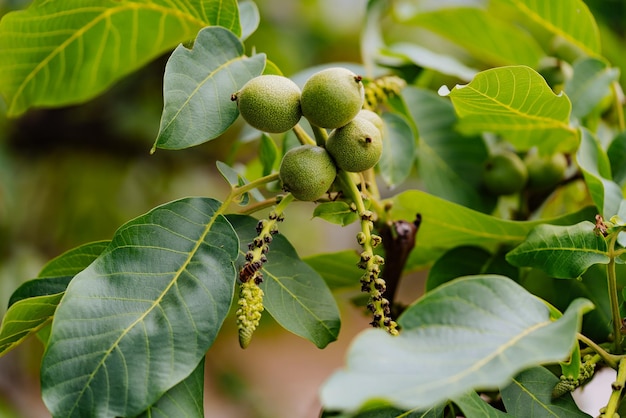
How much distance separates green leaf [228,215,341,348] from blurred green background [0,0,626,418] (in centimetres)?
124

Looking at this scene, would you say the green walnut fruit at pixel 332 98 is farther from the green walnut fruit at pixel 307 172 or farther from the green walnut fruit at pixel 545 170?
the green walnut fruit at pixel 545 170

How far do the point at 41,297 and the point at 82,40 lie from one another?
0.37 meters

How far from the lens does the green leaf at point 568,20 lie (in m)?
0.81

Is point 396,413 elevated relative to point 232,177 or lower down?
lower down

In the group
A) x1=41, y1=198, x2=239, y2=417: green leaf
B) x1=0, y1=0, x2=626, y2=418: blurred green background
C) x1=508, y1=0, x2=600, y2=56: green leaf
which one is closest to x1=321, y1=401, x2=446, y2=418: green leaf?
x1=41, y1=198, x2=239, y2=417: green leaf

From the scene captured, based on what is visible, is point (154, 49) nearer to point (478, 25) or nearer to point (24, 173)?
point (478, 25)

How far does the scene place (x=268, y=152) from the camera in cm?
67

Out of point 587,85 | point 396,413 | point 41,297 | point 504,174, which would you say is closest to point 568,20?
point 587,85

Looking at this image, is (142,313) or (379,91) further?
(379,91)

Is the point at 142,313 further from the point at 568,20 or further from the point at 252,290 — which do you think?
the point at 568,20

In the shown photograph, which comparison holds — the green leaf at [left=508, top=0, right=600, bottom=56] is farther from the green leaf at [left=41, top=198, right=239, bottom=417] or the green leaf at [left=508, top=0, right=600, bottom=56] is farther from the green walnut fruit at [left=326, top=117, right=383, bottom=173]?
the green leaf at [left=41, top=198, right=239, bottom=417]

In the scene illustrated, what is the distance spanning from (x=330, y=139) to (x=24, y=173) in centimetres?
168

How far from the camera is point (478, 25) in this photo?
96 cm

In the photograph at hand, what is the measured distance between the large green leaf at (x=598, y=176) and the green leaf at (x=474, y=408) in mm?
201
